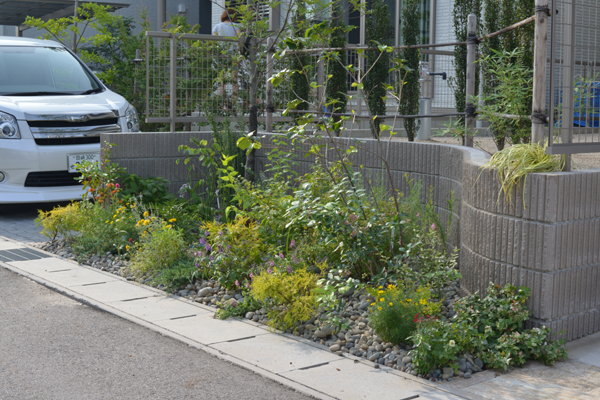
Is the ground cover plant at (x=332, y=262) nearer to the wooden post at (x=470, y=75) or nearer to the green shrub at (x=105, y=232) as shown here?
the green shrub at (x=105, y=232)

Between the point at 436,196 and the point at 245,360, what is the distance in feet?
9.11

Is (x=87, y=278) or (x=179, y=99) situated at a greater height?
(x=179, y=99)

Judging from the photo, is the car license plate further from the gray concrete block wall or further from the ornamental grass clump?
the ornamental grass clump

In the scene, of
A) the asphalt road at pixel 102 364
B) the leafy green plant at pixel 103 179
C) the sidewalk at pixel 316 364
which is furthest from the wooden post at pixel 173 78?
the asphalt road at pixel 102 364

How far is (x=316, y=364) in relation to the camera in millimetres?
3877

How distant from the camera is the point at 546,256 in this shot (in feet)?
13.0

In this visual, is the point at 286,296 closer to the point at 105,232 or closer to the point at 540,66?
the point at 540,66

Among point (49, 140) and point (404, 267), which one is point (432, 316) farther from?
point (49, 140)

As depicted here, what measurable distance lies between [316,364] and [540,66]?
2320mm

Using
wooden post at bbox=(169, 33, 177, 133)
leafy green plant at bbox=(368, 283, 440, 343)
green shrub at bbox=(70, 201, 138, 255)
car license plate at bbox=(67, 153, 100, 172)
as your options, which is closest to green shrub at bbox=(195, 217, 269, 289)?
green shrub at bbox=(70, 201, 138, 255)

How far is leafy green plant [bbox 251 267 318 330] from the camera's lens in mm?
4440

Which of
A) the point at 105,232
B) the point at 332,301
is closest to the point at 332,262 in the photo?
the point at 332,301

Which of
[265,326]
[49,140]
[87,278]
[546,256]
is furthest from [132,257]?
[546,256]

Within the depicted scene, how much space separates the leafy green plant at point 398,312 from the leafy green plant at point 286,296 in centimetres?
46
